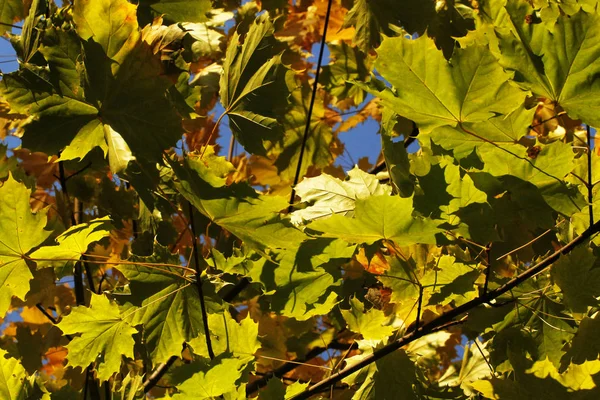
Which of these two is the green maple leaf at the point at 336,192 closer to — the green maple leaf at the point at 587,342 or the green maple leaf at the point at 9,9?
the green maple leaf at the point at 587,342

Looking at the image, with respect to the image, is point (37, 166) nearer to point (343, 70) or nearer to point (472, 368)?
point (343, 70)

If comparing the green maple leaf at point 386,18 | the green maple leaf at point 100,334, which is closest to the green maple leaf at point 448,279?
the green maple leaf at point 100,334

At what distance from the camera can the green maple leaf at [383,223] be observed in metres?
1.04

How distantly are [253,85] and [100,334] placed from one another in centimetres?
70

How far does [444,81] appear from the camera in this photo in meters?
1.11

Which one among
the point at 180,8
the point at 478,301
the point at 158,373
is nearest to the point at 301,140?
the point at 180,8

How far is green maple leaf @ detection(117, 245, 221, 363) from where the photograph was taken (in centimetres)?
140

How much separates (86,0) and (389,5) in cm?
119

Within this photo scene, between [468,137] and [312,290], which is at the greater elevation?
[468,137]

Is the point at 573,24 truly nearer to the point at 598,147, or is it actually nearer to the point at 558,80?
the point at 558,80

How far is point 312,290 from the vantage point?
4.16 ft

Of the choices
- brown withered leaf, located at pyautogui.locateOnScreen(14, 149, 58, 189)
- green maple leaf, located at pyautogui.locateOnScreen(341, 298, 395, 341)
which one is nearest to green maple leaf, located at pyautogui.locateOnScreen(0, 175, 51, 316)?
green maple leaf, located at pyautogui.locateOnScreen(341, 298, 395, 341)

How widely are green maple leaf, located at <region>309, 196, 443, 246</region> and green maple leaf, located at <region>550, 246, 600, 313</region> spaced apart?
0.32 metres

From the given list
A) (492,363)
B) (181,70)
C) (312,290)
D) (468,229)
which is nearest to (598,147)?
(492,363)
